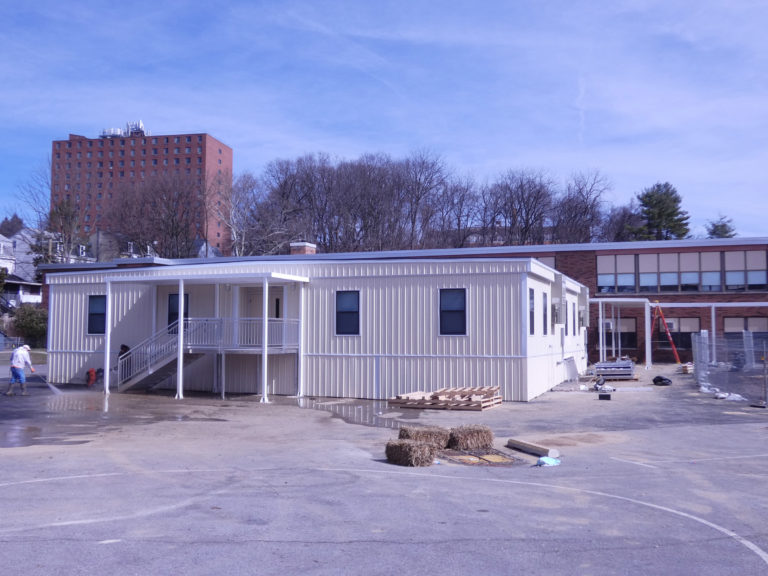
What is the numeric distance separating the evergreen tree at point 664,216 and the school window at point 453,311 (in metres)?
50.0

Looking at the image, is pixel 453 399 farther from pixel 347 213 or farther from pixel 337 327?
pixel 347 213

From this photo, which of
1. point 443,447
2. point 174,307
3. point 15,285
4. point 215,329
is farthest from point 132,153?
point 443,447

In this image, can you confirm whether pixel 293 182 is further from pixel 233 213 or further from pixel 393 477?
pixel 393 477

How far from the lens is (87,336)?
2589 centimetres

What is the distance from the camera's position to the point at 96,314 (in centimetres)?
2594

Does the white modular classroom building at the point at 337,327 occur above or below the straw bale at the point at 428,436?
above

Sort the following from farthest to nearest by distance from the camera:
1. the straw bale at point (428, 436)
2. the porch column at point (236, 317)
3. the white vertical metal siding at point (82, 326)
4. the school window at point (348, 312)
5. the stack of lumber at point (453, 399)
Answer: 1. the white vertical metal siding at point (82, 326)
2. the school window at point (348, 312)
3. the porch column at point (236, 317)
4. the stack of lumber at point (453, 399)
5. the straw bale at point (428, 436)

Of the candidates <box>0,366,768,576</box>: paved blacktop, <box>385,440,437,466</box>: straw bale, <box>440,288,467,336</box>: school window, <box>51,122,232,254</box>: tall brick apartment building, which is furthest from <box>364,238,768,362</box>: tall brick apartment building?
<box>51,122,232,254</box>: tall brick apartment building

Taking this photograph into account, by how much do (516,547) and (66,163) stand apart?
129m

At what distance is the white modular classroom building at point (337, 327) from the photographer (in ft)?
67.8

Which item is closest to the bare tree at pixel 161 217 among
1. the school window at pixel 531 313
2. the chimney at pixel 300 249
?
the chimney at pixel 300 249

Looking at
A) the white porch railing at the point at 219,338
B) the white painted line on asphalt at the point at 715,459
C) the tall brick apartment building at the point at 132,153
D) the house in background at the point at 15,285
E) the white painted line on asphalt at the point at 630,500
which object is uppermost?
the tall brick apartment building at the point at 132,153

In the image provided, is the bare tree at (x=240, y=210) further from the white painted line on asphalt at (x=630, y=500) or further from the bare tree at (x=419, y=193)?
the white painted line on asphalt at (x=630, y=500)

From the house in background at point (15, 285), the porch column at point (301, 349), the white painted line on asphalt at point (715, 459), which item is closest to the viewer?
the white painted line on asphalt at point (715, 459)
